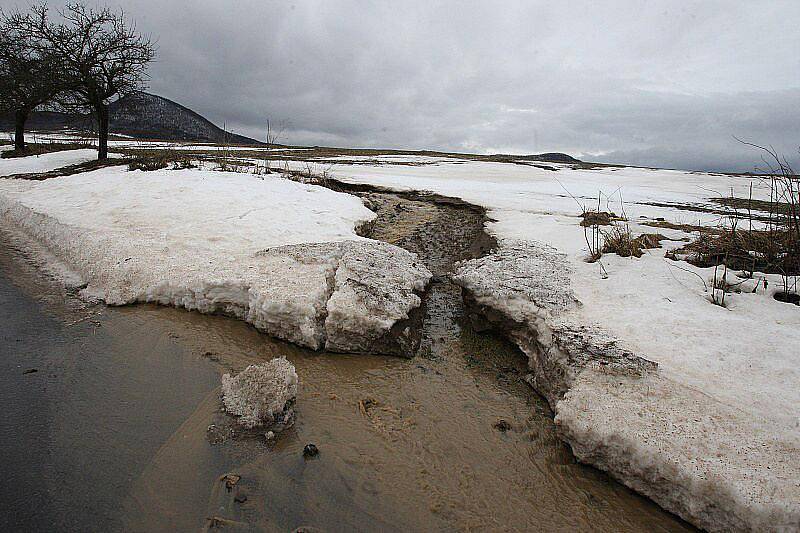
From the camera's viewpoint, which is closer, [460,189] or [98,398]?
[98,398]

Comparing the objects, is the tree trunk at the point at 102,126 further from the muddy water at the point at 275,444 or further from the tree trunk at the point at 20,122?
the muddy water at the point at 275,444

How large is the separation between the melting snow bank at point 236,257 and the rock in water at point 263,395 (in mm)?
880

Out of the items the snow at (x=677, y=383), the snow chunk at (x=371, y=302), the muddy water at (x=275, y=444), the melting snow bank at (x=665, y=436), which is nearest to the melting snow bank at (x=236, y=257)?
the snow chunk at (x=371, y=302)

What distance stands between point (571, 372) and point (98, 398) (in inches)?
149

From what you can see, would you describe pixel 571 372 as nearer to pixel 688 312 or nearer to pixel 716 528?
pixel 716 528

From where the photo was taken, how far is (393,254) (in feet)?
19.2

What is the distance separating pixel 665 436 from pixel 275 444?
2.64 metres

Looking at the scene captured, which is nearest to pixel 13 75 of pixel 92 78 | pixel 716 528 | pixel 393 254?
pixel 92 78

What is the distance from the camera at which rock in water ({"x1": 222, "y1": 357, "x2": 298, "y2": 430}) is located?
3025 millimetres

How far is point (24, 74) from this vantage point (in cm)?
1562

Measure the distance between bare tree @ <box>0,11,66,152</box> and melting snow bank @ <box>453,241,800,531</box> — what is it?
61.8 feet

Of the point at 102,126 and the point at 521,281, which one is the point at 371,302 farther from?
the point at 102,126

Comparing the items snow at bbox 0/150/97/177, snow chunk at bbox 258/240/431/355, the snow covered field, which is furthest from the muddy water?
snow at bbox 0/150/97/177

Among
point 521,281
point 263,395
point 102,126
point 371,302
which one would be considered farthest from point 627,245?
point 102,126
